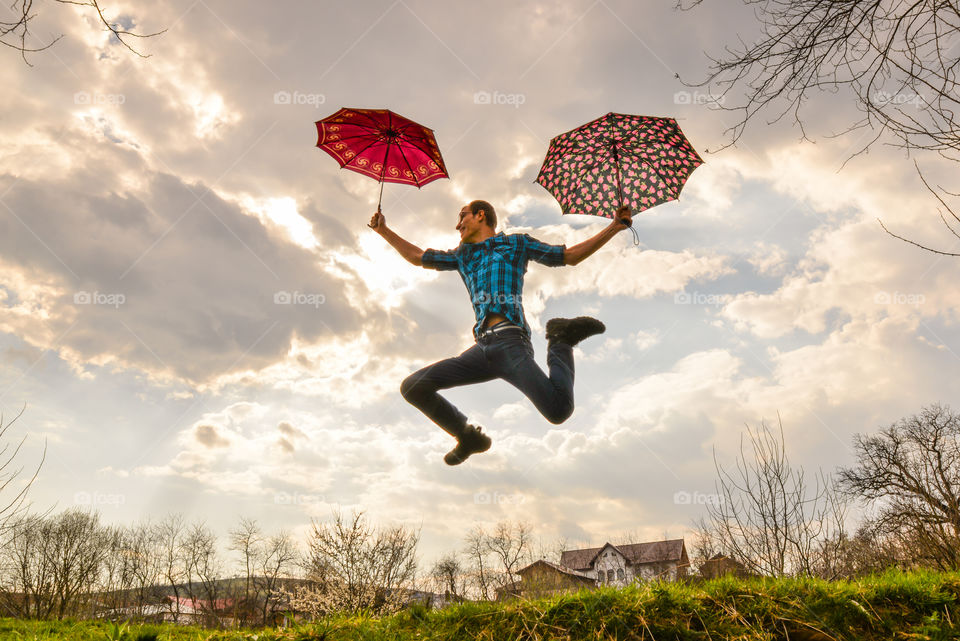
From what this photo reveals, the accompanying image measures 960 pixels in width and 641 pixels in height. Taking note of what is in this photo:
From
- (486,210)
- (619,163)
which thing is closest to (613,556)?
(619,163)

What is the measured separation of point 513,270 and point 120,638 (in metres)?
3.52

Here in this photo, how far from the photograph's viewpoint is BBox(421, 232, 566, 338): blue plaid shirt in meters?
3.90

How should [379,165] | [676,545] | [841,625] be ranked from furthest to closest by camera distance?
[676,545]
[379,165]
[841,625]

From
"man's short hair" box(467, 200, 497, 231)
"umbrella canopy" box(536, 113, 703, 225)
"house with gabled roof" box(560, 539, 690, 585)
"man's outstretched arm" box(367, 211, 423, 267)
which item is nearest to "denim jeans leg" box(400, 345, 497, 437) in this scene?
"man's outstretched arm" box(367, 211, 423, 267)

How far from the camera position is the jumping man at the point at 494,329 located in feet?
12.1

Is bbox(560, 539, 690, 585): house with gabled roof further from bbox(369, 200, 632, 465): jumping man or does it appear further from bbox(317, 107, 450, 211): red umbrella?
bbox(317, 107, 450, 211): red umbrella

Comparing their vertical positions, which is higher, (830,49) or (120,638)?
(830,49)

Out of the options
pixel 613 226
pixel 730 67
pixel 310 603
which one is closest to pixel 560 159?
pixel 613 226

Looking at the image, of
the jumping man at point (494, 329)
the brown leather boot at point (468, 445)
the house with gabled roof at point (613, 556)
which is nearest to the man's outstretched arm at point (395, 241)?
the jumping man at point (494, 329)

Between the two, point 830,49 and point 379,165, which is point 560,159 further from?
point 830,49

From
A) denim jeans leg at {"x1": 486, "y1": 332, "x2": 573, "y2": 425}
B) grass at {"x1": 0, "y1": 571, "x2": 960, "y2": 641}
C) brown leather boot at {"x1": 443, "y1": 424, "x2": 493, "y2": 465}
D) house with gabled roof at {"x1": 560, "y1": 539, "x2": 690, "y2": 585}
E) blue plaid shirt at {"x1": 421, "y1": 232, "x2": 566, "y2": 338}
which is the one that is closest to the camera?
grass at {"x1": 0, "y1": 571, "x2": 960, "y2": 641}

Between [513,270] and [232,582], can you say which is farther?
[232,582]

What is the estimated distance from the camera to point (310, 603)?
16.3 metres

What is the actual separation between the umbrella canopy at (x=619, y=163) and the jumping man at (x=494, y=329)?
2.55ft
